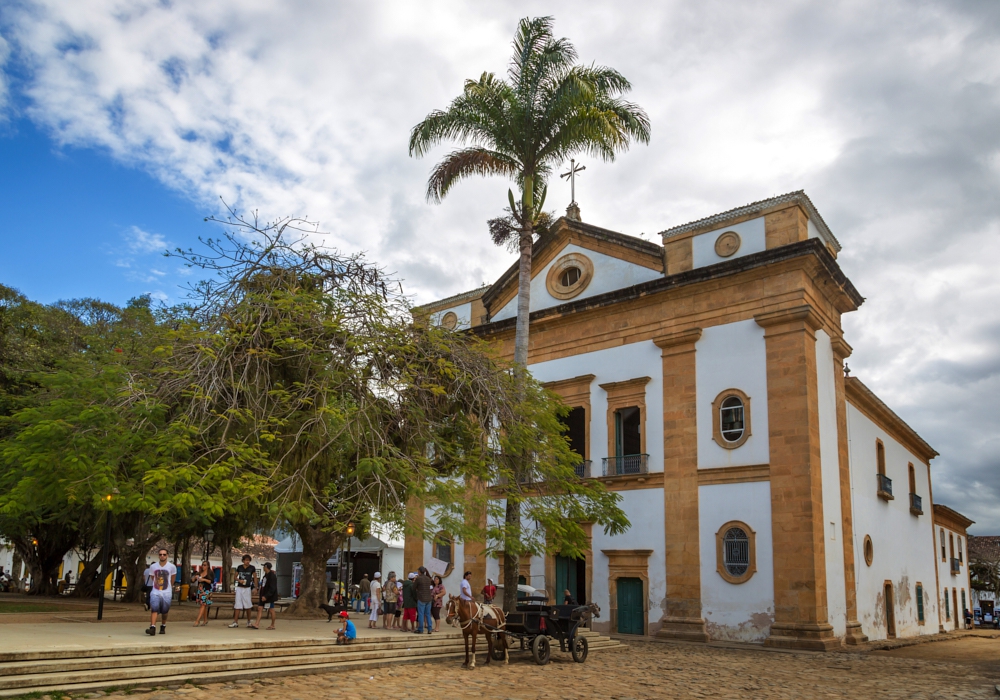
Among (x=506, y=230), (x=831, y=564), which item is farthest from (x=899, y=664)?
(x=506, y=230)

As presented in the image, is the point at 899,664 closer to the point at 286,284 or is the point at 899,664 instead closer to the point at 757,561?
the point at 757,561

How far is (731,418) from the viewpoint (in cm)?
2034

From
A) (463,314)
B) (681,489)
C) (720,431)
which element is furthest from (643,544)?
(463,314)

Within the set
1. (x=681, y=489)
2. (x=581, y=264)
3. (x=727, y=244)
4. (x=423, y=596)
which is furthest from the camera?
(x=581, y=264)

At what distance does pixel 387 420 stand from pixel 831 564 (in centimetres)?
1097

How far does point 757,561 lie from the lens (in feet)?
61.5

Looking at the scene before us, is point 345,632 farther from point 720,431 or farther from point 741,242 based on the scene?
point 741,242

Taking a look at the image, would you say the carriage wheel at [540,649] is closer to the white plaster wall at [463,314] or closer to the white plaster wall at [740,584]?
the white plaster wall at [740,584]

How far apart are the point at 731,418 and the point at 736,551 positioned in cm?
327

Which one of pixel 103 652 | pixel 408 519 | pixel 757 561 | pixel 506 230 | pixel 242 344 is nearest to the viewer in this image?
pixel 103 652

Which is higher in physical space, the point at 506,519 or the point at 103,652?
the point at 506,519

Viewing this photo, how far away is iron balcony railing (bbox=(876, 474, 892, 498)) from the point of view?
968 inches

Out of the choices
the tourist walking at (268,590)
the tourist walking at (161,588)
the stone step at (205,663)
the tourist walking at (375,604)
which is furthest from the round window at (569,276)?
the tourist walking at (161,588)

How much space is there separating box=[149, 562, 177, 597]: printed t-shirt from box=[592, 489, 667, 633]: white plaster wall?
39.8 feet
